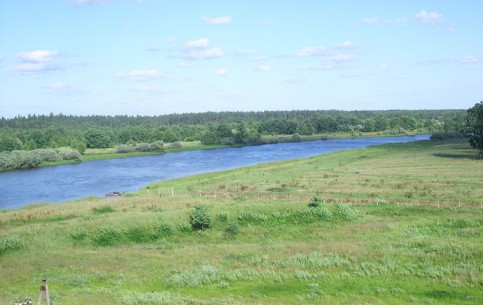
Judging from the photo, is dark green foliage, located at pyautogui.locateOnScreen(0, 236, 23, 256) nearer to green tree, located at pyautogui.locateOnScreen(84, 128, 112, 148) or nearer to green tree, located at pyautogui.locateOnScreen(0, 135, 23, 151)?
green tree, located at pyautogui.locateOnScreen(0, 135, 23, 151)

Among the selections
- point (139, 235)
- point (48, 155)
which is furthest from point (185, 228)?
point (48, 155)

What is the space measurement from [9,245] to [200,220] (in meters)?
14.4

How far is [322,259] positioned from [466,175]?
4611 centimetres

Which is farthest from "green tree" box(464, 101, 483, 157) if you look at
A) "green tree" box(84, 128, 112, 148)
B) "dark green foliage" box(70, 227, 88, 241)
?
"green tree" box(84, 128, 112, 148)

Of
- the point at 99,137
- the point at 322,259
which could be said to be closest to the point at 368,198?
the point at 322,259

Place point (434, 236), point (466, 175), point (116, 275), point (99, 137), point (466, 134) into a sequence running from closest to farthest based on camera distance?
point (116, 275) → point (434, 236) → point (466, 175) → point (466, 134) → point (99, 137)

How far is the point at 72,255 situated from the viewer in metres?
33.0

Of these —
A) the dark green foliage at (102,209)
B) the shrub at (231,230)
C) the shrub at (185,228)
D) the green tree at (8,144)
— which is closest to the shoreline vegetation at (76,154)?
the green tree at (8,144)

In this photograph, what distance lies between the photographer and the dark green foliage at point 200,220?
127ft

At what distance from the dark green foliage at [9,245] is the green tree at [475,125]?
75.8 metres

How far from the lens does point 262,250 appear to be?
31906mm

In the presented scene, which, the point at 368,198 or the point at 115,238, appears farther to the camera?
the point at 368,198

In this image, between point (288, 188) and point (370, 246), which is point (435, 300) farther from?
point (288, 188)

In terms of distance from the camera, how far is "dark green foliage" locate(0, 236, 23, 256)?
34438 millimetres
